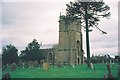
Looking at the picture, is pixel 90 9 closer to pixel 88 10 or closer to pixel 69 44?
pixel 88 10

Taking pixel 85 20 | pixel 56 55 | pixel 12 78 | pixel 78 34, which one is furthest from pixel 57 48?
pixel 12 78

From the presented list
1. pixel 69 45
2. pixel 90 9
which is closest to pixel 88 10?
pixel 90 9

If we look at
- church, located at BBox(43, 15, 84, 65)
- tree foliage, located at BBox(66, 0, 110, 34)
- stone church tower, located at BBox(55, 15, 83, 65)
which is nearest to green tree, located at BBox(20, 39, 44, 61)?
church, located at BBox(43, 15, 84, 65)

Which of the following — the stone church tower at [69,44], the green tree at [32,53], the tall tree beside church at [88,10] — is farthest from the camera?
the stone church tower at [69,44]

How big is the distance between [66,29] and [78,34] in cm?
363

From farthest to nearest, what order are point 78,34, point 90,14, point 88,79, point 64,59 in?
point 78,34
point 64,59
point 90,14
point 88,79

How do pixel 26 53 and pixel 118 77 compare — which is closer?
pixel 118 77

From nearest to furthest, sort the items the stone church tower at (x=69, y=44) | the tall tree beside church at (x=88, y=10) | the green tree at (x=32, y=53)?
1. the tall tree beside church at (x=88, y=10)
2. the green tree at (x=32, y=53)
3. the stone church tower at (x=69, y=44)

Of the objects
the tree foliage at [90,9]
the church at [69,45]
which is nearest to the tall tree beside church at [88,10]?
the tree foliage at [90,9]

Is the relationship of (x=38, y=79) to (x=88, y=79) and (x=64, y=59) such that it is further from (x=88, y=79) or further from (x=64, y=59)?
(x=64, y=59)

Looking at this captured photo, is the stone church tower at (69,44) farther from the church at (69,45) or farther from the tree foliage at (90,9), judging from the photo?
the tree foliage at (90,9)

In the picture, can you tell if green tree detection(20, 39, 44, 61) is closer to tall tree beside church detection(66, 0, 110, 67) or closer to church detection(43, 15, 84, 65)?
church detection(43, 15, 84, 65)

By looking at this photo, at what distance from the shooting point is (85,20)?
27875 millimetres

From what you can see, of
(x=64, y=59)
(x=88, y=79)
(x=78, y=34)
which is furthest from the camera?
(x=78, y=34)
